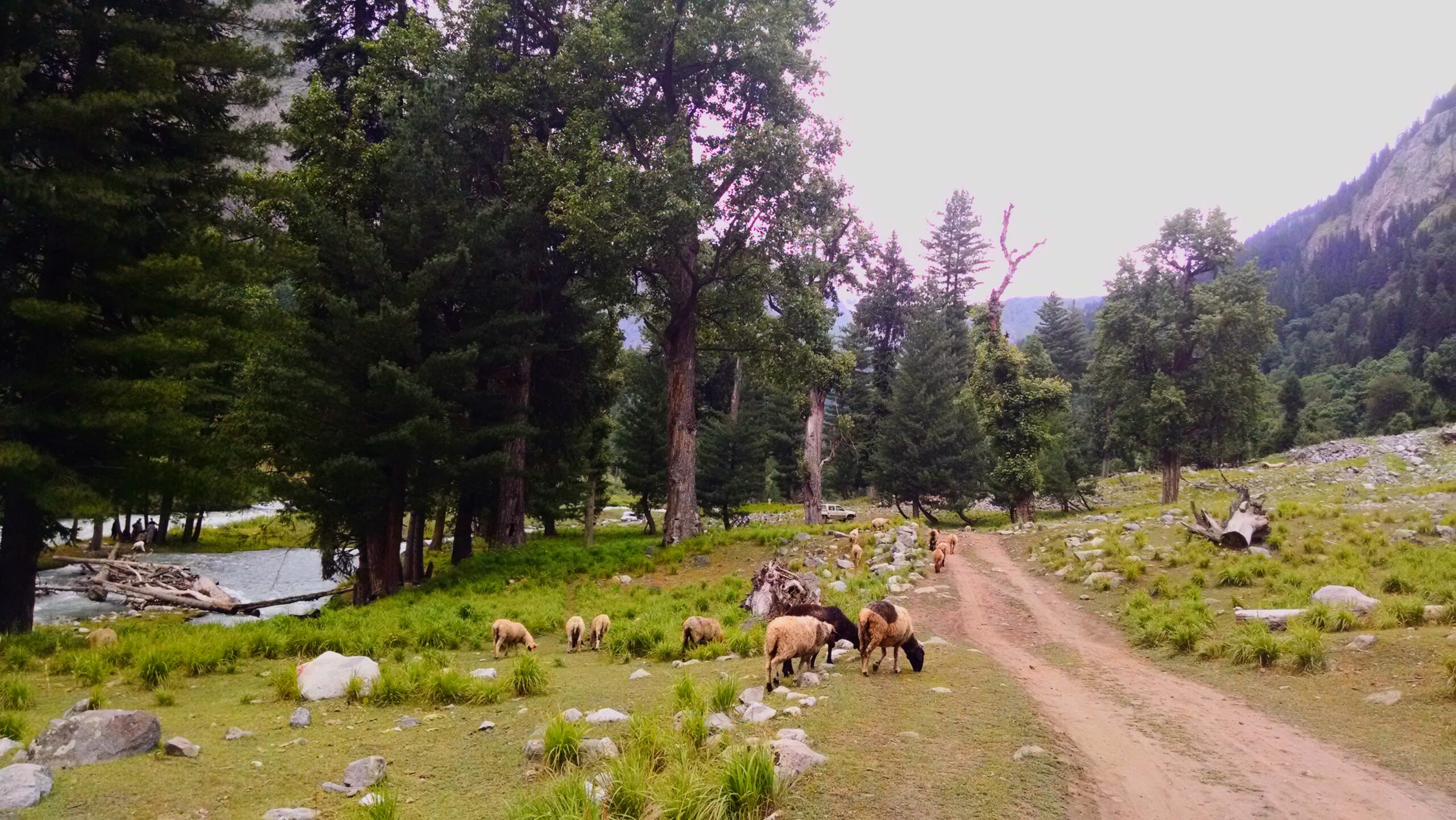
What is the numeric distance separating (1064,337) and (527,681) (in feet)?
247

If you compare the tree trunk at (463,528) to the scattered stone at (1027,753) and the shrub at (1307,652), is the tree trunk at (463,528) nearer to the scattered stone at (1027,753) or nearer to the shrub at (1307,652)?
the scattered stone at (1027,753)

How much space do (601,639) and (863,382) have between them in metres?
43.5

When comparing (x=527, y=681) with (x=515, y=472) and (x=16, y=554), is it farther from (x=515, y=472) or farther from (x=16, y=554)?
(x=515, y=472)

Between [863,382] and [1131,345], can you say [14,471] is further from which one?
[863,382]

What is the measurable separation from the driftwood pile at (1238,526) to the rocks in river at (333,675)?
55.0ft

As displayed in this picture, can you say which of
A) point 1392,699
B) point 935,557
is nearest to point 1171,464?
point 935,557

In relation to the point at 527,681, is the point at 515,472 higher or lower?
higher

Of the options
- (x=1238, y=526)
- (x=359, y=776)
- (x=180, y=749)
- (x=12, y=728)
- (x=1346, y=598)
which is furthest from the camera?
(x=1238, y=526)

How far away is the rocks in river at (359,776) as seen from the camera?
16.7 feet

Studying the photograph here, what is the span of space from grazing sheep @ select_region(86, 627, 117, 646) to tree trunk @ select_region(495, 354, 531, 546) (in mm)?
8555

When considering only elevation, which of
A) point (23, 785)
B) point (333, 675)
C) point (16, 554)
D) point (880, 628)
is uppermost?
point (16, 554)

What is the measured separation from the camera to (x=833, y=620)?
929 cm

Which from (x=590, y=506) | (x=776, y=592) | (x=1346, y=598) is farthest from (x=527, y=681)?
(x=590, y=506)

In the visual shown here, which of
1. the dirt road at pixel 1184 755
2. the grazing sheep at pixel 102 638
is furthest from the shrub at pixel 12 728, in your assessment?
the dirt road at pixel 1184 755
